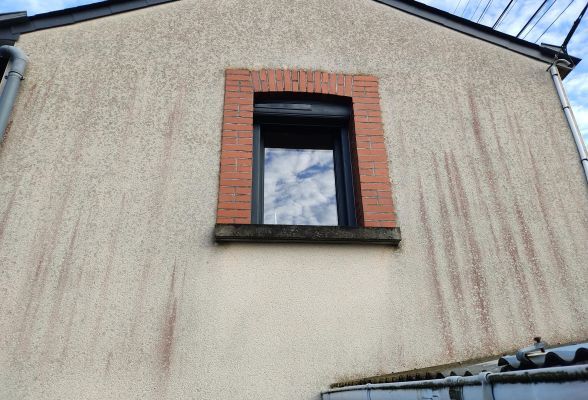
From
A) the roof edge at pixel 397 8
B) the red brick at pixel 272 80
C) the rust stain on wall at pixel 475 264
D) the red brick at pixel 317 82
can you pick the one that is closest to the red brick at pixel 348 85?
the red brick at pixel 317 82

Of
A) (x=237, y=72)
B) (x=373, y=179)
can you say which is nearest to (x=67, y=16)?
(x=237, y=72)

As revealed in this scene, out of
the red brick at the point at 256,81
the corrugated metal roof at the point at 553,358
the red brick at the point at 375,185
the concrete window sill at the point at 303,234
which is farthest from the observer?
the red brick at the point at 256,81

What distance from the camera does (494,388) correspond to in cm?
106

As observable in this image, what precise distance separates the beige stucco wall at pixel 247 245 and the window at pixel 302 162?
0.45 meters

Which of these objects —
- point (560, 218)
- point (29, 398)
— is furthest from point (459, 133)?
point (29, 398)

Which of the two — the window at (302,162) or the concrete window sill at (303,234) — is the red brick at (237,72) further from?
the concrete window sill at (303,234)

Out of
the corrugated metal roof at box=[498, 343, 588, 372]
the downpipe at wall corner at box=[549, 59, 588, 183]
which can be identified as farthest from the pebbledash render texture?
the corrugated metal roof at box=[498, 343, 588, 372]

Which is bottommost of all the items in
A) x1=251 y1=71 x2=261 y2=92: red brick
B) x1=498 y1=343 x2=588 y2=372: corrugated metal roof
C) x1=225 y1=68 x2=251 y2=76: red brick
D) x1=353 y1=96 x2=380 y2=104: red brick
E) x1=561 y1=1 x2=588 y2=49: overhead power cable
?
x1=498 y1=343 x2=588 y2=372: corrugated metal roof

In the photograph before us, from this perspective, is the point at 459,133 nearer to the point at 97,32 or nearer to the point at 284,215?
the point at 284,215

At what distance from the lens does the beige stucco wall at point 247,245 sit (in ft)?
10.3

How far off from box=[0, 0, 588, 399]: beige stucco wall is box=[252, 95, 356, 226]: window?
1.46 ft

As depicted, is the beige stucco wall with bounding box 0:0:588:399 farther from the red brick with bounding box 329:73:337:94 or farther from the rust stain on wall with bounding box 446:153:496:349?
the red brick with bounding box 329:73:337:94

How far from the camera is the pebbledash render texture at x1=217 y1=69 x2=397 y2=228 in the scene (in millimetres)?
3678

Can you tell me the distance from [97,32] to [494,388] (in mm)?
4908
